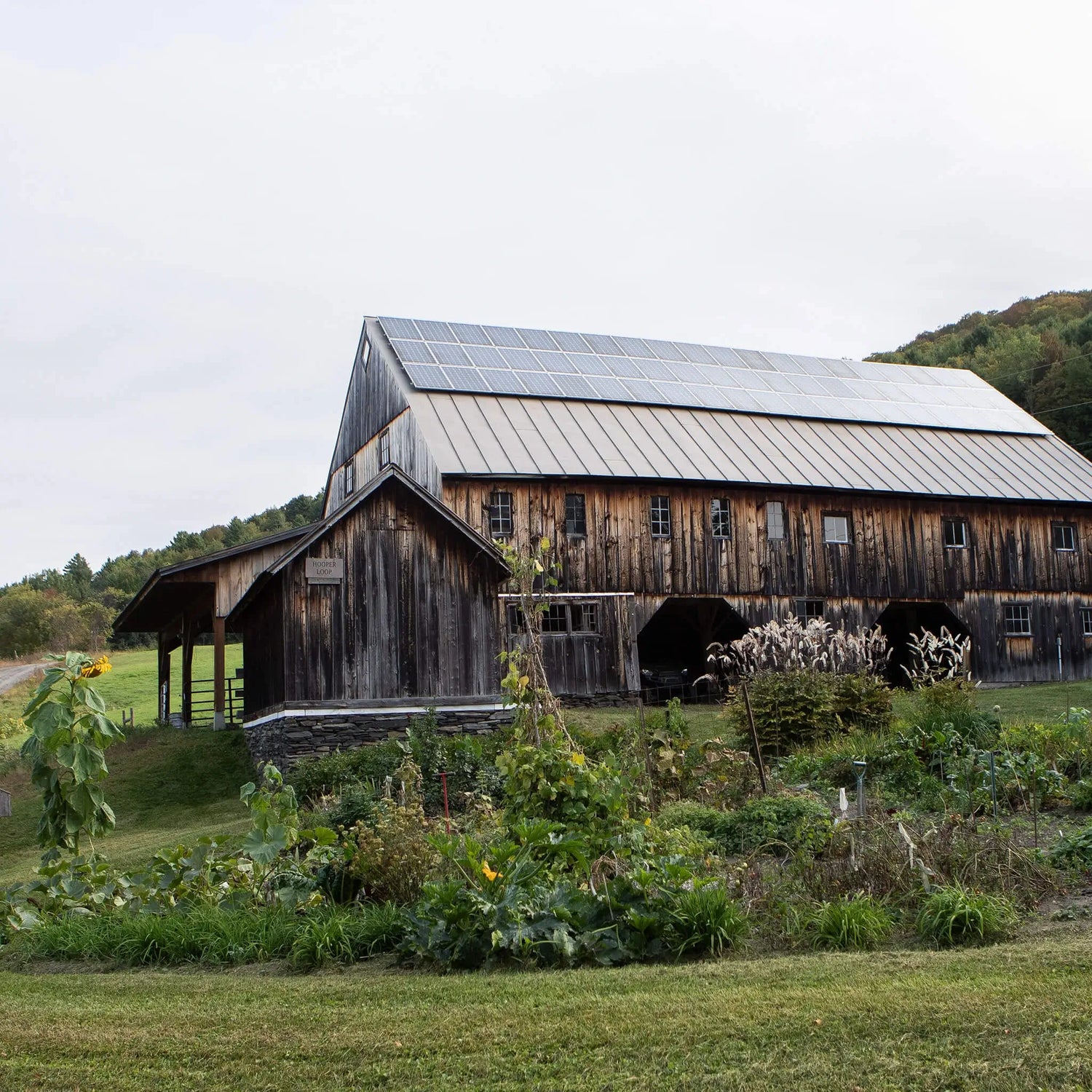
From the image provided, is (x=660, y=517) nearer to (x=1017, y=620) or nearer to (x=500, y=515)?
(x=500, y=515)

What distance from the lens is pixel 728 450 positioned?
1206 inches

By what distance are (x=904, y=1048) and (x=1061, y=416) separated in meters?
57.5

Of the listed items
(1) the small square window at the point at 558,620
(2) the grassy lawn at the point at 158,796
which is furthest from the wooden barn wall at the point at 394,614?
(1) the small square window at the point at 558,620

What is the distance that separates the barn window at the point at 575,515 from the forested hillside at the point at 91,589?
32849 mm

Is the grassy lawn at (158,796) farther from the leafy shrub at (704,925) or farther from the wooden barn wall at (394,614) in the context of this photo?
the leafy shrub at (704,925)

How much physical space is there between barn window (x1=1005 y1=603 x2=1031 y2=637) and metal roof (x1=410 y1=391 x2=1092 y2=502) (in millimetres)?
2817

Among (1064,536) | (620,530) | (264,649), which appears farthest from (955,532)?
(264,649)

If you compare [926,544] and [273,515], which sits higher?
[273,515]

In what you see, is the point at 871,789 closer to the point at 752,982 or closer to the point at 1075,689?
the point at 752,982

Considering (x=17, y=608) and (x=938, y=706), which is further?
(x=17, y=608)

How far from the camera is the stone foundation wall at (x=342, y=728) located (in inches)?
827

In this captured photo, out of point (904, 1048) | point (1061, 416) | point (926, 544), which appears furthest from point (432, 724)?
point (1061, 416)

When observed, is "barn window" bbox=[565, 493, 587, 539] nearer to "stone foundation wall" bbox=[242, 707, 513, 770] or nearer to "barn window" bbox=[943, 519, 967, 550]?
"stone foundation wall" bbox=[242, 707, 513, 770]

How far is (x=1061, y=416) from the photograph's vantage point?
189 feet
